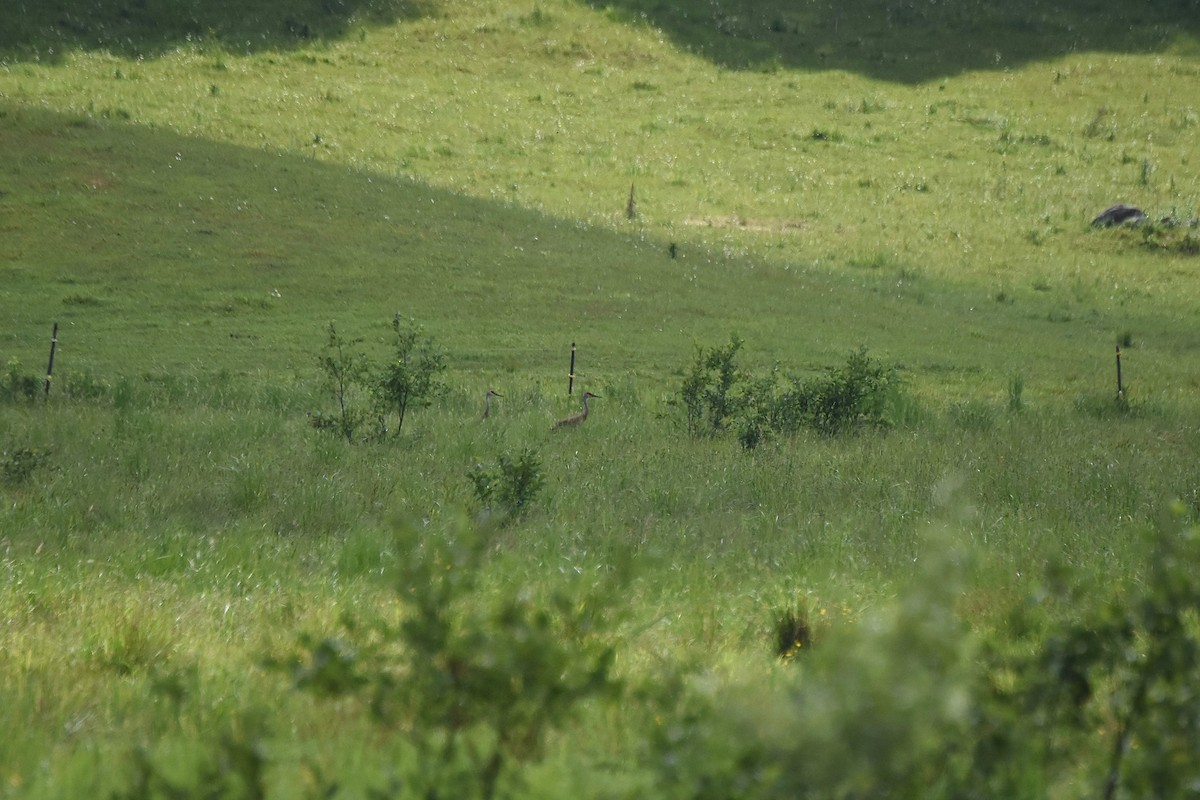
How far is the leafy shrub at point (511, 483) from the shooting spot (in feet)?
34.5

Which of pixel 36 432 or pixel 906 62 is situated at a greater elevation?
pixel 906 62

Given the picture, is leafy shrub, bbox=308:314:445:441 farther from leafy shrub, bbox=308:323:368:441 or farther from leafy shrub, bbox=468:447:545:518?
leafy shrub, bbox=468:447:545:518

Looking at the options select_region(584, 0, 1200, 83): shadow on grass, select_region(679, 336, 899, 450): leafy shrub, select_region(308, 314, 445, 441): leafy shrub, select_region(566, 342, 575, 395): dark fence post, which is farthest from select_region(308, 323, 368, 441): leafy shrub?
select_region(584, 0, 1200, 83): shadow on grass

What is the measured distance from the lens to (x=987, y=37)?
65.7 metres

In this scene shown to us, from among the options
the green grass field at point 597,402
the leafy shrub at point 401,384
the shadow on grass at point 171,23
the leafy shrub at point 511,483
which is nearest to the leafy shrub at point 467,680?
the green grass field at point 597,402

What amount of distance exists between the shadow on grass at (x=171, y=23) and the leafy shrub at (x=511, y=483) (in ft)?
147

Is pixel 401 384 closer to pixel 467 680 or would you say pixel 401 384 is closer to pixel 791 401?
pixel 791 401

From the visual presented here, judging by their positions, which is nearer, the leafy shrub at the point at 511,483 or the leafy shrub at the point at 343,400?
the leafy shrub at the point at 511,483

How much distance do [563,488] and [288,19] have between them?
5243cm

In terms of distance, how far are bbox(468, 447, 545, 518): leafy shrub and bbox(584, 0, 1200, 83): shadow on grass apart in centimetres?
5214

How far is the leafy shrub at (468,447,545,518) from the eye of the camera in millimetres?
10516

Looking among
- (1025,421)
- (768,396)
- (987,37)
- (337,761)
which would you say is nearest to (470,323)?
(768,396)

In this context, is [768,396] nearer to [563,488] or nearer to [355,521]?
[563,488]

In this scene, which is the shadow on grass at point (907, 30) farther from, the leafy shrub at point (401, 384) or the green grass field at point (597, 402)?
the leafy shrub at point (401, 384)
